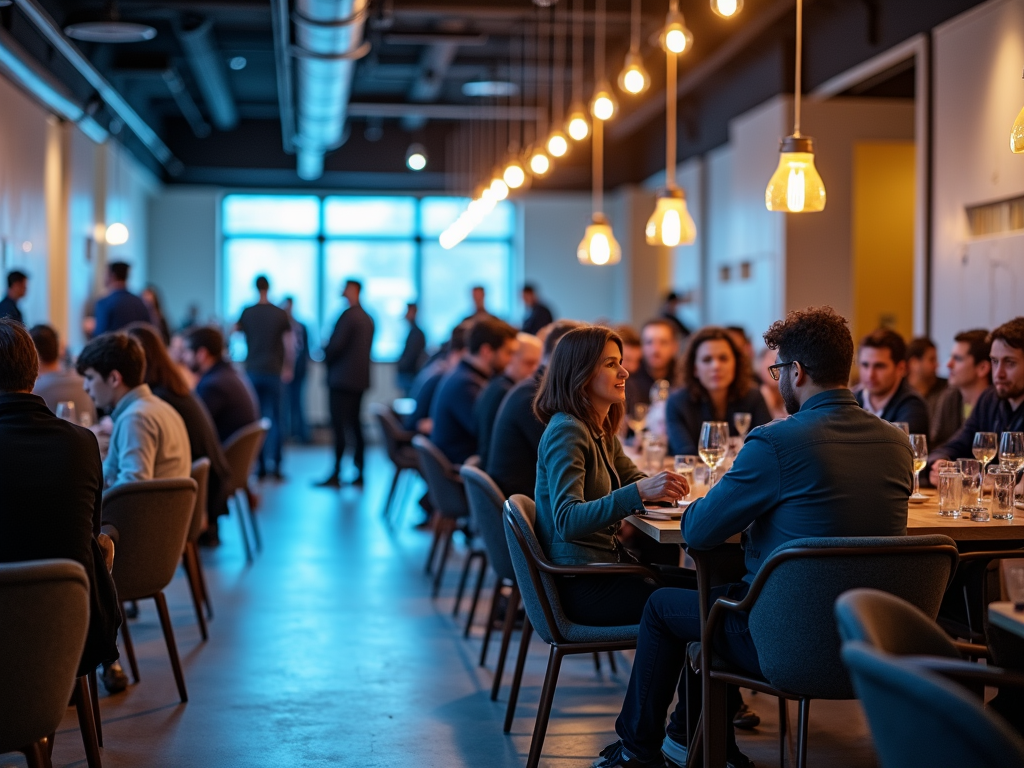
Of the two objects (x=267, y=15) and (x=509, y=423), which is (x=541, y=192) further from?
(x=509, y=423)

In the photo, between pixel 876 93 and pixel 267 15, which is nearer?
pixel 876 93

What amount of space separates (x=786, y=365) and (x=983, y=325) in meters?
4.15

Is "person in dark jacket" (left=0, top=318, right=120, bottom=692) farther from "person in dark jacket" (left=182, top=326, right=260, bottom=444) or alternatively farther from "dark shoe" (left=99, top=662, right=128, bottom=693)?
"person in dark jacket" (left=182, top=326, right=260, bottom=444)

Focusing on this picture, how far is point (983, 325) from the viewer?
6598 millimetres

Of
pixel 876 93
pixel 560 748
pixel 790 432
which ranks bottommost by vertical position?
pixel 560 748

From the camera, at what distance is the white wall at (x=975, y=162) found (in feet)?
20.4

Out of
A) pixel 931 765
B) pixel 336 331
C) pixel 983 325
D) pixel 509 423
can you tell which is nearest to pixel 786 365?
pixel 931 765

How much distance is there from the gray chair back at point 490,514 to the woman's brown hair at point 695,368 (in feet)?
4.55

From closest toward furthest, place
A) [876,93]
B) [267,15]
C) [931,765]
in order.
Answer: [931,765] → [876,93] → [267,15]

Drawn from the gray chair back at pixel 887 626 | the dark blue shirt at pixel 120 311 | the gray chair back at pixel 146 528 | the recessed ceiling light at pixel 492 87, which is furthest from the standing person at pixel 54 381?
the recessed ceiling light at pixel 492 87

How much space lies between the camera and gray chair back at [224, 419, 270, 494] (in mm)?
6299

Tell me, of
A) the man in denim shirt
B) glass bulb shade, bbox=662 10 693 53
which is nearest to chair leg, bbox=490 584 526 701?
the man in denim shirt

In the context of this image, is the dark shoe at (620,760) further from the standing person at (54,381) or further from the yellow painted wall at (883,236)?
the yellow painted wall at (883,236)

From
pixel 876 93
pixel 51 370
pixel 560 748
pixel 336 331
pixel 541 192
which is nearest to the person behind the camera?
pixel 560 748
